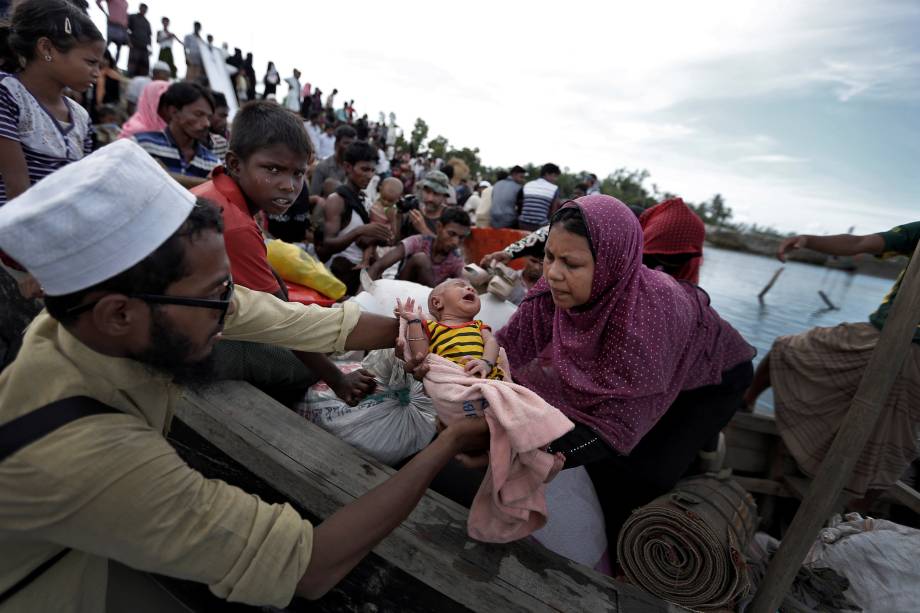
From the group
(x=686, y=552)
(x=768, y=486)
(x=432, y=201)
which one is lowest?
(x=768, y=486)

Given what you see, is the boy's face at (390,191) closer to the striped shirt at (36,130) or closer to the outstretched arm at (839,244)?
the striped shirt at (36,130)

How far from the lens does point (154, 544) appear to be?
0.87 m

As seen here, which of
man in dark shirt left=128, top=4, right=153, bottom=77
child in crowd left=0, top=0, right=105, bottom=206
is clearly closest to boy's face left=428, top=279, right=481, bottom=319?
child in crowd left=0, top=0, right=105, bottom=206

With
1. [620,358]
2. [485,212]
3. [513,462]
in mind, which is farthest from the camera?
[485,212]

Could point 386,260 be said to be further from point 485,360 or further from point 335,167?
point 485,360

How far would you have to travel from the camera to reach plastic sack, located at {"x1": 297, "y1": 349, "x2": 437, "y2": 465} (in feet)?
5.96

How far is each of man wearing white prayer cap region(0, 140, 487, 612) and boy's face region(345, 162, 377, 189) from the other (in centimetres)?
310

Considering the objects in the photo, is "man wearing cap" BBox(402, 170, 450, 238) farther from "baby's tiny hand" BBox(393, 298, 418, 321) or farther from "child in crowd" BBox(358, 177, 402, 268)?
"baby's tiny hand" BBox(393, 298, 418, 321)

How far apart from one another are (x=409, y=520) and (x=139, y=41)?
12.7 meters

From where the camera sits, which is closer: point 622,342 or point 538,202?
point 622,342

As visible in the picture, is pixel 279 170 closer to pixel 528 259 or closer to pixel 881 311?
pixel 528 259

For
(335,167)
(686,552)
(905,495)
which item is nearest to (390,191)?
(335,167)

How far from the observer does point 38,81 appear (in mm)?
2270

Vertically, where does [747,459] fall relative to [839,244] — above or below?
below
